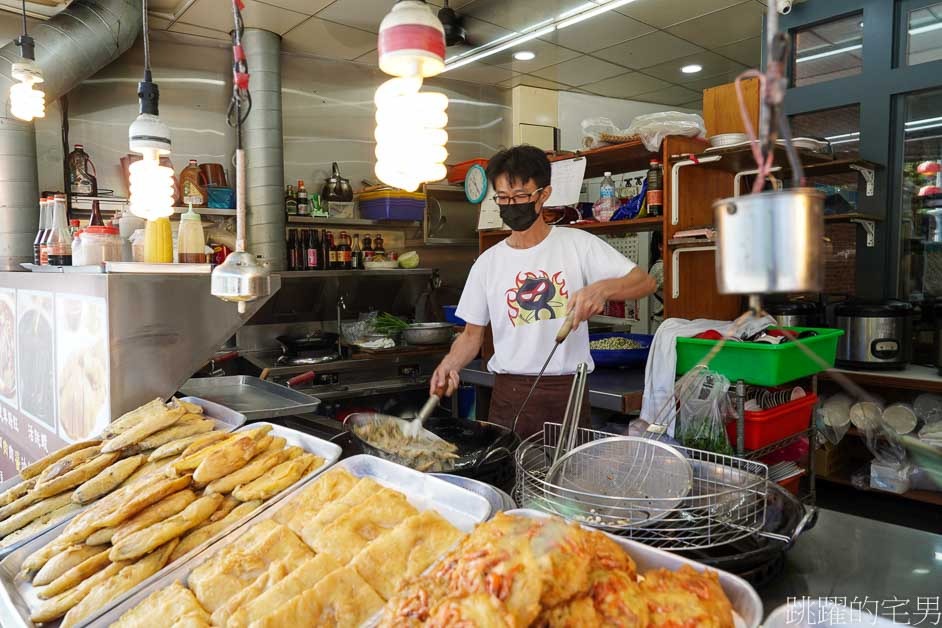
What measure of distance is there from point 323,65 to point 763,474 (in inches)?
221

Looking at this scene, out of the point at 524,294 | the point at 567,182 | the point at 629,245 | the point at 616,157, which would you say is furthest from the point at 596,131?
Result: the point at 629,245

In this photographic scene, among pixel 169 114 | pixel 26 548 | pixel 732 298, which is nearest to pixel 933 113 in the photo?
pixel 732 298

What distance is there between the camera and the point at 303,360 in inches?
187

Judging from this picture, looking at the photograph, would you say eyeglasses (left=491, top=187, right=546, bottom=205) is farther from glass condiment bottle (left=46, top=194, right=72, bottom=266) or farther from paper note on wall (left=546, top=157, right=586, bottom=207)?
glass condiment bottle (left=46, top=194, right=72, bottom=266)

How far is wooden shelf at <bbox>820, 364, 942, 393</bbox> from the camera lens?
3.71m

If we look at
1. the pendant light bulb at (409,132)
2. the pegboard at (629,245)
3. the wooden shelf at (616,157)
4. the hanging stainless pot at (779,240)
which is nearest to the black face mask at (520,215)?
the pendant light bulb at (409,132)

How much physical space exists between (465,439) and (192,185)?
155 inches

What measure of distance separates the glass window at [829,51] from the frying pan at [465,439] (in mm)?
4424

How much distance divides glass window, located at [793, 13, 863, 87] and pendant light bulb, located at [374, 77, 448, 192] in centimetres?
453

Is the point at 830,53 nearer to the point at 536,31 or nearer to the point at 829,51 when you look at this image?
the point at 829,51

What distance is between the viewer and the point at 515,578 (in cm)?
80

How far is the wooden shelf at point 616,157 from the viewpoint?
3.89 meters

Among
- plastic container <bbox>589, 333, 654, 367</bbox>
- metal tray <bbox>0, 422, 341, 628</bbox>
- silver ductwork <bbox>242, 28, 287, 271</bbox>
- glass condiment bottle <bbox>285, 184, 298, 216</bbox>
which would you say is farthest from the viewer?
glass condiment bottle <bbox>285, 184, 298, 216</bbox>

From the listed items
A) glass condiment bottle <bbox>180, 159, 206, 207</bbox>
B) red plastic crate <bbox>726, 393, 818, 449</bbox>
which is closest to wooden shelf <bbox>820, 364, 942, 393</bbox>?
red plastic crate <bbox>726, 393, 818, 449</bbox>
